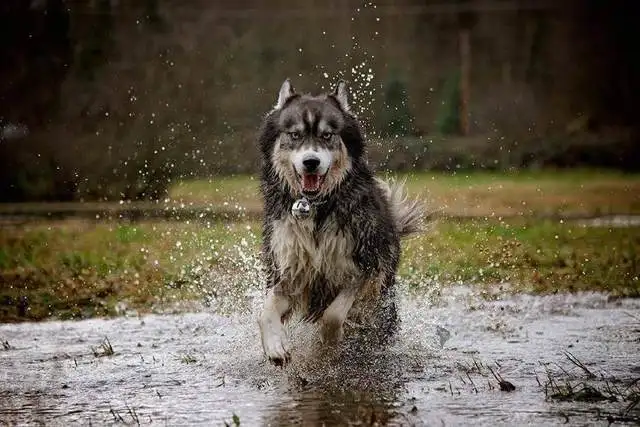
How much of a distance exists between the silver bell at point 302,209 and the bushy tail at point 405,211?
42.8 inches

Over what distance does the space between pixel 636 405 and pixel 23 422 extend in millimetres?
2826

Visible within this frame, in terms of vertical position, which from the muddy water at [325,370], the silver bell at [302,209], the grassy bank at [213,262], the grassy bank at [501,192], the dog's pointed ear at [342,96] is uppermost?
the dog's pointed ear at [342,96]

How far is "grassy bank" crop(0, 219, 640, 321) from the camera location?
9516 millimetres

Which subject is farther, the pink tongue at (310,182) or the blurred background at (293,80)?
the blurred background at (293,80)

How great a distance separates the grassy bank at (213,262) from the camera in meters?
9.52

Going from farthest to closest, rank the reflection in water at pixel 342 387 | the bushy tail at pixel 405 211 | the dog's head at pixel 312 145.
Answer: the bushy tail at pixel 405 211 → the dog's head at pixel 312 145 → the reflection in water at pixel 342 387

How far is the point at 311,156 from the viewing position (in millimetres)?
6227

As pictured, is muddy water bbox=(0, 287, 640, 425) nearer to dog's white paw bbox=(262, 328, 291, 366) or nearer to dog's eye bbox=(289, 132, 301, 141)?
dog's white paw bbox=(262, 328, 291, 366)

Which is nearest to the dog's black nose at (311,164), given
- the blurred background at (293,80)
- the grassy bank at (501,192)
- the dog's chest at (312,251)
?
the dog's chest at (312,251)

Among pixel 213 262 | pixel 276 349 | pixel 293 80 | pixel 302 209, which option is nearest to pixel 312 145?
pixel 302 209

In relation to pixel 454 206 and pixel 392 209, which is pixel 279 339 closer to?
pixel 392 209

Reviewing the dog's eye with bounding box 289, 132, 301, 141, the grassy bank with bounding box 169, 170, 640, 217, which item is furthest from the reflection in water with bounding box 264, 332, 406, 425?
the grassy bank with bounding box 169, 170, 640, 217

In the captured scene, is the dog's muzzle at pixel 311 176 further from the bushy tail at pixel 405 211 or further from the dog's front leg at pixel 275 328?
the bushy tail at pixel 405 211

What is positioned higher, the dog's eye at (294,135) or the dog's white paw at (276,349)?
the dog's eye at (294,135)
